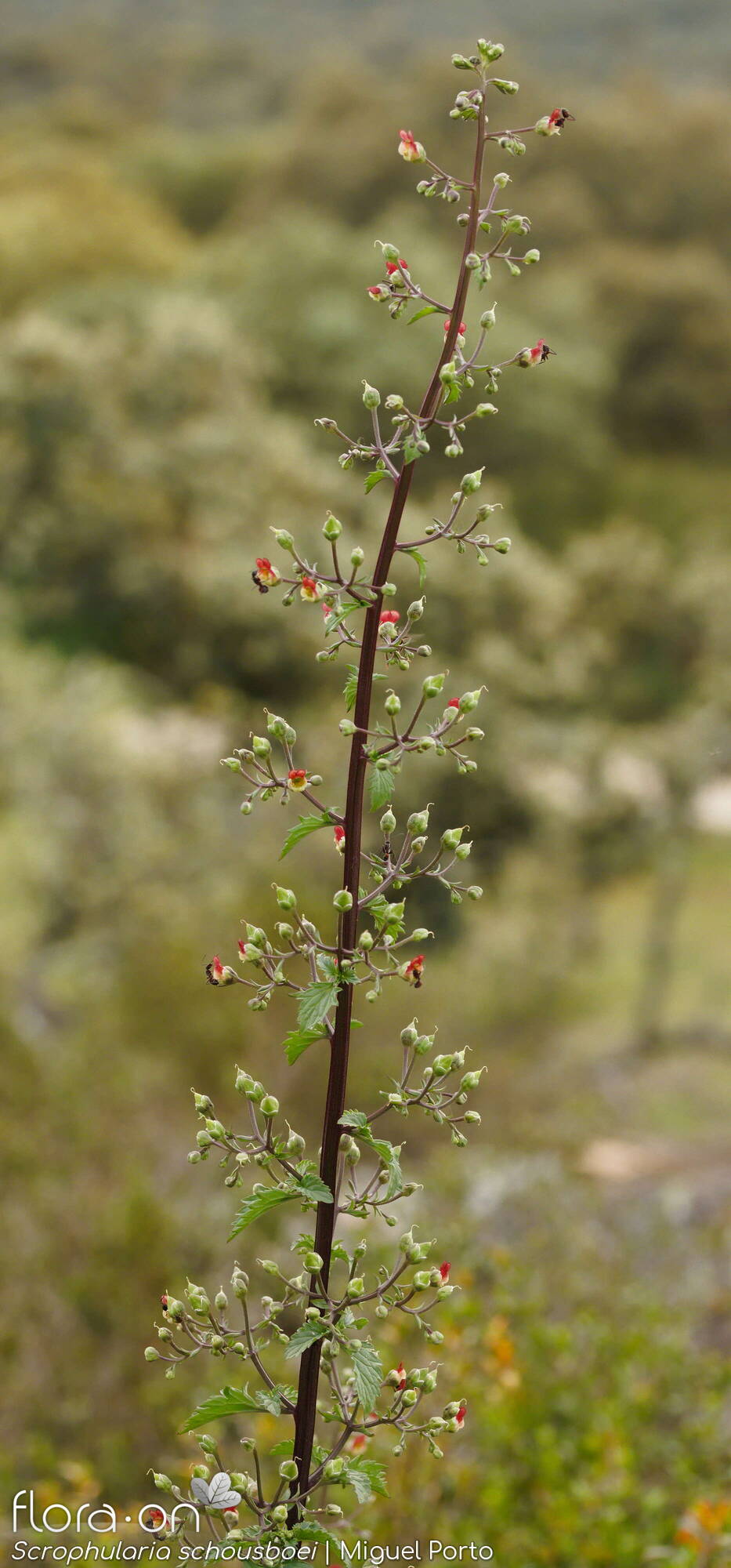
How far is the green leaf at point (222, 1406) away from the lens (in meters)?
1.15

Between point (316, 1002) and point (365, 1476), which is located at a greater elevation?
point (316, 1002)

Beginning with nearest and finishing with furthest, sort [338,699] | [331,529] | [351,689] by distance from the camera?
[331,529], [351,689], [338,699]

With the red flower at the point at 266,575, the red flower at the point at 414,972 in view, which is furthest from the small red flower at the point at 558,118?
the red flower at the point at 414,972

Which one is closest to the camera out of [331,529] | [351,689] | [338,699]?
[331,529]

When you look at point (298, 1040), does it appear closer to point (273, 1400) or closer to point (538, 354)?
point (273, 1400)

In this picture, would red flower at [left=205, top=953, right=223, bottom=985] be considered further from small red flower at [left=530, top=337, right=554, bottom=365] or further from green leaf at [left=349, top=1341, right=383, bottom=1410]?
small red flower at [left=530, top=337, right=554, bottom=365]

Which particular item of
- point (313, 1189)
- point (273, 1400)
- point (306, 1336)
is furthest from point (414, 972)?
point (273, 1400)

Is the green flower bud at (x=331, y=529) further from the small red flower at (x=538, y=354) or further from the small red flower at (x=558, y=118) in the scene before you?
the small red flower at (x=558, y=118)

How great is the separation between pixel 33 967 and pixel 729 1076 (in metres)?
6.26

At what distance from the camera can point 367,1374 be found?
3.77ft

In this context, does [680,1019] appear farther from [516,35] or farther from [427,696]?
[516,35]

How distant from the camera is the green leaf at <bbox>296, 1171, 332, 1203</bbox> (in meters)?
1.17

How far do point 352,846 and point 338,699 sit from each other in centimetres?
1277

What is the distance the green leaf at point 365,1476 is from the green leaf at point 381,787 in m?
0.63
